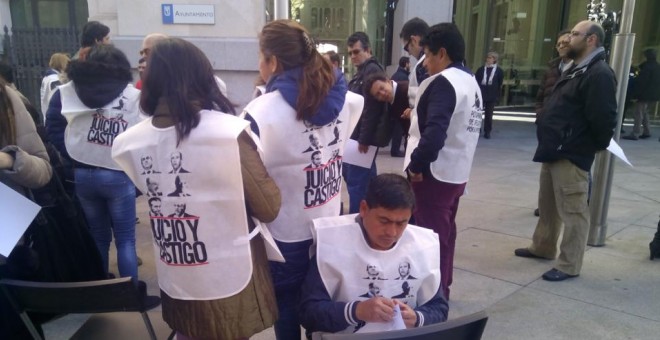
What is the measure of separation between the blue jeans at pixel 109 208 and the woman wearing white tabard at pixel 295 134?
1.53 m

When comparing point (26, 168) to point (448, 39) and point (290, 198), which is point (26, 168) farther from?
point (448, 39)

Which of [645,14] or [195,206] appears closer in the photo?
[195,206]

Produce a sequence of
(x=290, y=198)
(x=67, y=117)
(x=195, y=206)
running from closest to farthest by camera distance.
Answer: (x=195, y=206)
(x=290, y=198)
(x=67, y=117)

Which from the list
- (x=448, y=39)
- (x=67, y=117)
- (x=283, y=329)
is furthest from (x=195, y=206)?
(x=448, y=39)

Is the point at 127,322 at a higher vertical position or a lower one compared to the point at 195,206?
lower

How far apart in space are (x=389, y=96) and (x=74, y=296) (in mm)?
2608

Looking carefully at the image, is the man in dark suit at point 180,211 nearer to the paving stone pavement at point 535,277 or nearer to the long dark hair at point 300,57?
the long dark hair at point 300,57

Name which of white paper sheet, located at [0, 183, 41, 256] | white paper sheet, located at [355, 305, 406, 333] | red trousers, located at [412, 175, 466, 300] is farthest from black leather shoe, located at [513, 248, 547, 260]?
white paper sheet, located at [0, 183, 41, 256]

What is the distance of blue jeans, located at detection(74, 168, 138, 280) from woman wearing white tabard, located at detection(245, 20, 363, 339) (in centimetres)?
153

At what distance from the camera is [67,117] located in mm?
3191

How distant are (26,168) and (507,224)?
4.63m

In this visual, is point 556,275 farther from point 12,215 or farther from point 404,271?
A: point 12,215

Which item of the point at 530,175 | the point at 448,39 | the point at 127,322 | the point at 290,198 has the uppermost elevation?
the point at 448,39

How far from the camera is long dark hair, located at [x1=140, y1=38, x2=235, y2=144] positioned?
5.73 feet
